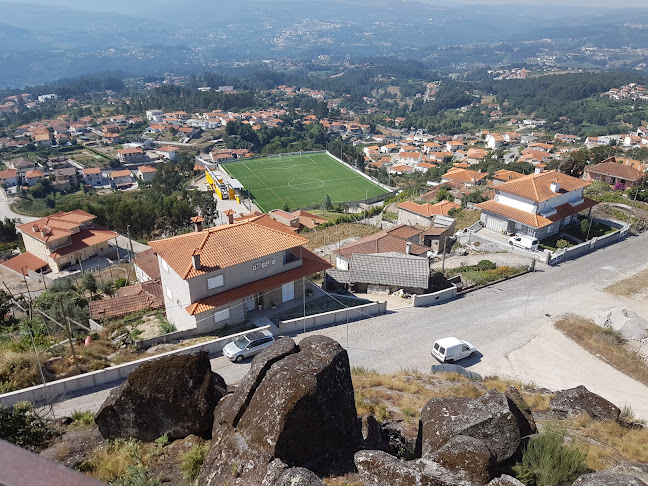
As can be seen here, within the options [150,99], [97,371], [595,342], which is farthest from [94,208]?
[150,99]

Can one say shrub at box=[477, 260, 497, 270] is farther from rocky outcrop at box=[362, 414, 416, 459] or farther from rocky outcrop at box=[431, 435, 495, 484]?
rocky outcrop at box=[431, 435, 495, 484]

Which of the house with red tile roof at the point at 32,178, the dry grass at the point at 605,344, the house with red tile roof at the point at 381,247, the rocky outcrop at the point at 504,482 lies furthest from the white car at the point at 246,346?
the house with red tile roof at the point at 32,178

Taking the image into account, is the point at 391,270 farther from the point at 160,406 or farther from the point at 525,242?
the point at 160,406

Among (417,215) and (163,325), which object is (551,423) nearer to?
(163,325)

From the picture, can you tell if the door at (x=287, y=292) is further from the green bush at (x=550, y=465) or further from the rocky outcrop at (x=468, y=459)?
the rocky outcrop at (x=468, y=459)

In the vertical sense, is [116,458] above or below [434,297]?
above

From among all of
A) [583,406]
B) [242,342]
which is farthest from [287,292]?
[583,406]
